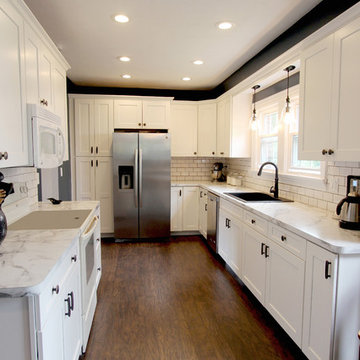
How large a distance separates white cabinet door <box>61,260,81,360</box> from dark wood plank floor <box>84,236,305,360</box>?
0.37 meters

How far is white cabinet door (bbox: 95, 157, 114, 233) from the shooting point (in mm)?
4715

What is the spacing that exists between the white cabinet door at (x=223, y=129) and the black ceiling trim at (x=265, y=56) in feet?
1.02

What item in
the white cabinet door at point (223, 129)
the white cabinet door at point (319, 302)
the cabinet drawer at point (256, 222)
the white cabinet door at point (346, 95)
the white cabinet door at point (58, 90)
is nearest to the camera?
the white cabinet door at point (319, 302)

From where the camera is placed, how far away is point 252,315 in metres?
2.52

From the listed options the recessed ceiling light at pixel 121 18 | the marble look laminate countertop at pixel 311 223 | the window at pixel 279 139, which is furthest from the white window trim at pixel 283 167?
the recessed ceiling light at pixel 121 18

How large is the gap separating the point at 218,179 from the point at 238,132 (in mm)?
1161

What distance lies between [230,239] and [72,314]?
2.05 m

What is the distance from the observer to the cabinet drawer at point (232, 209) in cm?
299

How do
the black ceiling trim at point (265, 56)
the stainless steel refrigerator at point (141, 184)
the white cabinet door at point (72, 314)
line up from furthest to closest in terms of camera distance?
the stainless steel refrigerator at point (141, 184) → the black ceiling trim at point (265, 56) → the white cabinet door at point (72, 314)

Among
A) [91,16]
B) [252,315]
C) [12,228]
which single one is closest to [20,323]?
[12,228]

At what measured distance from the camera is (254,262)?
8.70ft

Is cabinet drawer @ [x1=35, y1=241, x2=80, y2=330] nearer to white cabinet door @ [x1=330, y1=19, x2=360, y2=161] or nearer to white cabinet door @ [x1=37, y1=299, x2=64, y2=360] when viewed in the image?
white cabinet door @ [x1=37, y1=299, x2=64, y2=360]

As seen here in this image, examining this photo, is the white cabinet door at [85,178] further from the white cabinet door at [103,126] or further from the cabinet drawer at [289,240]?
the cabinet drawer at [289,240]

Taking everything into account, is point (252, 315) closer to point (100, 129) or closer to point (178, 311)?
point (178, 311)
